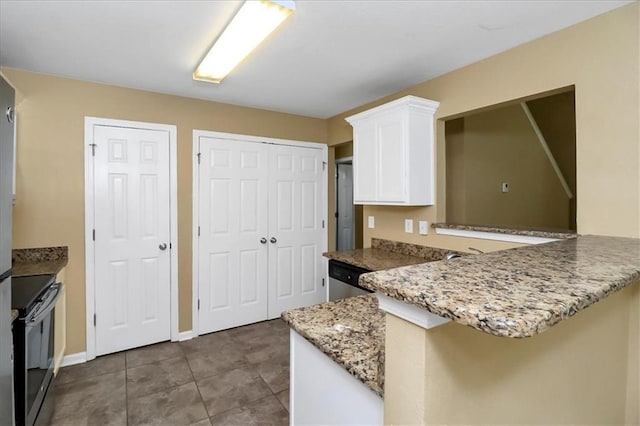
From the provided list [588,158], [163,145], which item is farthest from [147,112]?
[588,158]

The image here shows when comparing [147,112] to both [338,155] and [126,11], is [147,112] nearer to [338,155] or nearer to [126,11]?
[126,11]

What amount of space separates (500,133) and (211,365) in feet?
11.9

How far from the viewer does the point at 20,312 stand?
159 centimetres

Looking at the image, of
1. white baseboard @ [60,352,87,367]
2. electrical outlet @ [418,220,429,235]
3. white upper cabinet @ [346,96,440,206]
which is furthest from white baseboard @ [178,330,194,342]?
electrical outlet @ [418,220,429,235]

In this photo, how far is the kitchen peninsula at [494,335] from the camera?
594 mm

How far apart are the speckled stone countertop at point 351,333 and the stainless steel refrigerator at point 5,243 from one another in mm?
976

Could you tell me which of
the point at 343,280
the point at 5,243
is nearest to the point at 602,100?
the point at 343,280

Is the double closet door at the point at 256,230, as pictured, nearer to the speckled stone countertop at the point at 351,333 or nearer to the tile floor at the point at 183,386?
the tile floor at the point at 183,386

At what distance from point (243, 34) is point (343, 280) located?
2.02 meters

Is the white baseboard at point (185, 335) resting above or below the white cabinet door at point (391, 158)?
below

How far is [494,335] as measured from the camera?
59 centimetres

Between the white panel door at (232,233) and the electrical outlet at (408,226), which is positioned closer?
the electrical outlet at (408,226)

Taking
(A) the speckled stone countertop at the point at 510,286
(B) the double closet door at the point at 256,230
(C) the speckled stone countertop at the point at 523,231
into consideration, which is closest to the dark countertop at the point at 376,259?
(C) the speckled stone countertop at the point at 523,231

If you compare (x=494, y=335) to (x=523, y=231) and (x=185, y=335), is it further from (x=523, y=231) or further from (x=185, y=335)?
(x=185, y=335)
